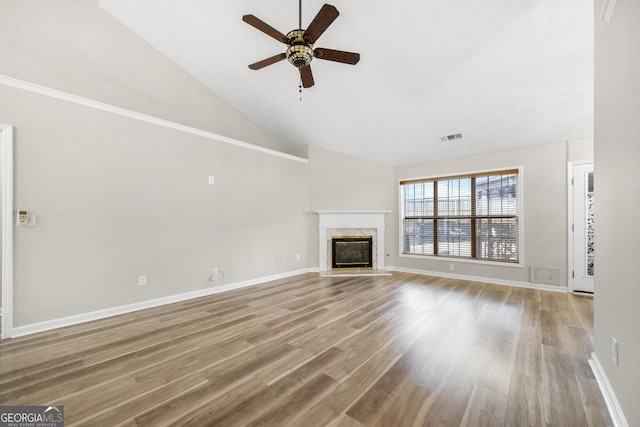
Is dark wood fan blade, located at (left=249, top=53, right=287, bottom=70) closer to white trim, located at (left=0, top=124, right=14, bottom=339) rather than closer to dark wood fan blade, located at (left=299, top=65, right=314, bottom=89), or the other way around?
dark wood fan blade, located at (left=299, top=65, right=314, bottom=89)

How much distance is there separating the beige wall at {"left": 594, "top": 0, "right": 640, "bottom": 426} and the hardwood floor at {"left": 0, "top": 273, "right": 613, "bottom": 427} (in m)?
0.40

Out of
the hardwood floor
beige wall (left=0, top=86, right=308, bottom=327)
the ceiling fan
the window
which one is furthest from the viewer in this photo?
the window

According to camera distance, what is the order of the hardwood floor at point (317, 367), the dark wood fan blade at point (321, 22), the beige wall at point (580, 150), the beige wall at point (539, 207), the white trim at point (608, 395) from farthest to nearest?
the beige wall at point (539, 207) → the beige wall at point (580, 150) → the dark wood fan blade at point (321, 22) → the hardwood floor at point (317, 367) → the white trim at point (608, 395)

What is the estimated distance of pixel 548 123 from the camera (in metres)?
3.86

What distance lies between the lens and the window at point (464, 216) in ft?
15.8

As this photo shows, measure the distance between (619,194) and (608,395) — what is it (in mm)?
1299

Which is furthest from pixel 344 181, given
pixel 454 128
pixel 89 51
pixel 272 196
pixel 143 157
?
pixel 89 51

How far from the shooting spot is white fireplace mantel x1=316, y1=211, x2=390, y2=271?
229 inches

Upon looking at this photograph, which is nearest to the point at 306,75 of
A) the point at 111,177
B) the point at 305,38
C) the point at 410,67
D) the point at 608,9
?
the point at 305,38

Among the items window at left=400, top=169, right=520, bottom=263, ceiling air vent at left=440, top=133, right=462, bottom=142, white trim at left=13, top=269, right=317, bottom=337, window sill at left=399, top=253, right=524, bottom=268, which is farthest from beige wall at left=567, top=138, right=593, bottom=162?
white trim at left=13, top=269, right=317, bottom=337

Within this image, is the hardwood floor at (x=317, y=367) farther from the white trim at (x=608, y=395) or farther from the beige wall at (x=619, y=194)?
the beige wall at (x=619, y=194)

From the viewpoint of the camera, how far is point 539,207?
444 cm

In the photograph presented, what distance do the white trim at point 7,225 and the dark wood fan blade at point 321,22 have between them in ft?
10.4

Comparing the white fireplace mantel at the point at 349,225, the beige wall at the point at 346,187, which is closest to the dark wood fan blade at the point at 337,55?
the beige wall at the point at 346,187
